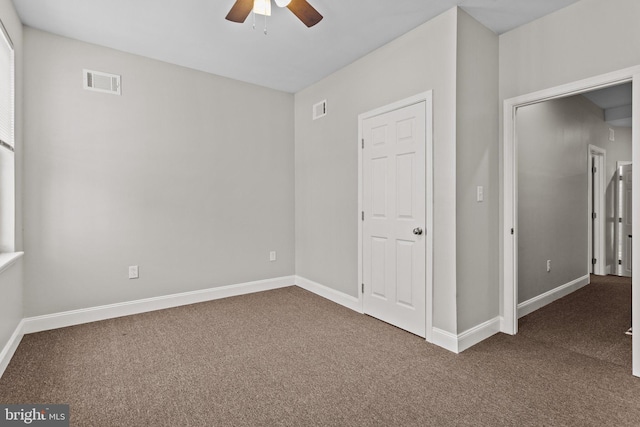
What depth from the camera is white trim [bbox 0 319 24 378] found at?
2355 millimetres

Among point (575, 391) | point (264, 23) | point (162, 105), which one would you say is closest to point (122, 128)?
point (162, 105)

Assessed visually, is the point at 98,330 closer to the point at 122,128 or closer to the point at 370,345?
the point at 122,128

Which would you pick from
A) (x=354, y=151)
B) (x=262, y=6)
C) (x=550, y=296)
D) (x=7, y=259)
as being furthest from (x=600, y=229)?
(x=7, y=259)

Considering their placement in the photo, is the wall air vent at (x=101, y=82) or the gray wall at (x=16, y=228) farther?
the wall air vent at (x=101, y=82)

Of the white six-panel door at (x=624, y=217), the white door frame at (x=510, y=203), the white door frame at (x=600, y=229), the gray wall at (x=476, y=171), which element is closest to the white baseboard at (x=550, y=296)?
the white door frame at (x=510, y=203)

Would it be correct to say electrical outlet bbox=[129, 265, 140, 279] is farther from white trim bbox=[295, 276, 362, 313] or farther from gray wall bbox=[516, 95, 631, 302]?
gray wall bbox=[516, 95, 631, 302]

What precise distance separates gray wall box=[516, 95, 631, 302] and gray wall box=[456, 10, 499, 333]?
80cm

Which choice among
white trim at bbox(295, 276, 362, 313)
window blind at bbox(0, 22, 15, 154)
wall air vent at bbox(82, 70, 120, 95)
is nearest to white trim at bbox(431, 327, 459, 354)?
white trim at bbox(295, 276, 362, 313)

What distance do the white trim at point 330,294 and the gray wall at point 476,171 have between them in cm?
121

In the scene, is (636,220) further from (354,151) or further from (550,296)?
(354,151)

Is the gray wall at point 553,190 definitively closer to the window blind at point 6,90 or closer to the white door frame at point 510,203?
the white door frame at point 510,203

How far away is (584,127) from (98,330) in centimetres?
A: 630

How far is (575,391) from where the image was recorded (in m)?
2.12

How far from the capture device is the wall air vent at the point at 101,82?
330 centimetres
